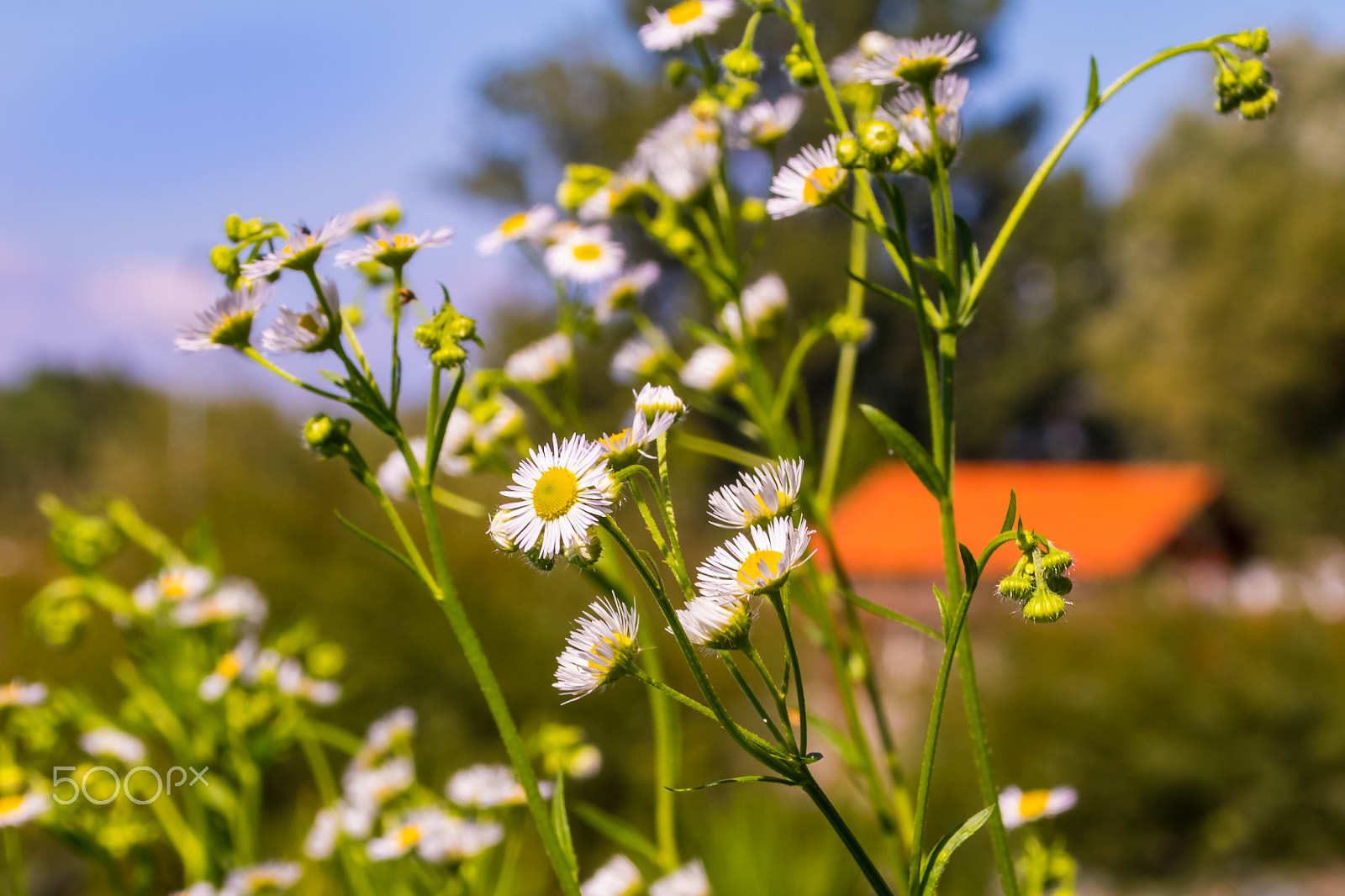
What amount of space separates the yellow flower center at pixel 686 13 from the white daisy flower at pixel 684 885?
63 cm

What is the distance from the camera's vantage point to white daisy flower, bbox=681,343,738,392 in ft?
3.44

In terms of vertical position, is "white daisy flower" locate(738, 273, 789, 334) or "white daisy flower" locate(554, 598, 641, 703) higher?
"white daisy flower" locate(738, 273, 789, 334)

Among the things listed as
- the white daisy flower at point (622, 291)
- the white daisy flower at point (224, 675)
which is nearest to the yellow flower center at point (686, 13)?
the white daisy flower at point (622, 291)

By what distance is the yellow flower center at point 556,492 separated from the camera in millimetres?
524

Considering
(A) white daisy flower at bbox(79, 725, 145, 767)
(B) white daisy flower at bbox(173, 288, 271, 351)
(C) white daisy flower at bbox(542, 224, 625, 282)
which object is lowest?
(A) white daisy flower at bbox(79, 725, 145, 767)

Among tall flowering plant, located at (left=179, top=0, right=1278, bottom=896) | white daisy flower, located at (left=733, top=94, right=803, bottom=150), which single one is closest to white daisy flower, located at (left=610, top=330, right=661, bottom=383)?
tall flowering plant, located at (left=179, top=0, right=1278, bottom=896)

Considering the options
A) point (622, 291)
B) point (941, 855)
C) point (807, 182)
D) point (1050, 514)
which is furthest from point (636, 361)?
point (1050, 514)

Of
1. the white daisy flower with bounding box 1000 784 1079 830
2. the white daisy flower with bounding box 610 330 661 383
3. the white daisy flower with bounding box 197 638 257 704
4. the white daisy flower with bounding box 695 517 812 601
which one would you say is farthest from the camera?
the white daisy flower with bounding box 197 638 257 704

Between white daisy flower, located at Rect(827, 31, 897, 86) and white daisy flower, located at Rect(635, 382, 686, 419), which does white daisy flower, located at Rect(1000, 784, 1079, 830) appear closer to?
white daisy flower, located at Rect(635, 382, 686, 419)

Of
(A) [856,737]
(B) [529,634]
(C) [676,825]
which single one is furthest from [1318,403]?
(A) [856,737]

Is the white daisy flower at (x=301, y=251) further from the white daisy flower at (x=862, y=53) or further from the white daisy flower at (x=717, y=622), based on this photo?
the white daisy flower at (x=862, y=53)

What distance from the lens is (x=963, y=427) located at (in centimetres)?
1927

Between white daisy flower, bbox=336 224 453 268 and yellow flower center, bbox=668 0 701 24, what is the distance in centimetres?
31

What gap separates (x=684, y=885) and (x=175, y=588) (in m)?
0.73
